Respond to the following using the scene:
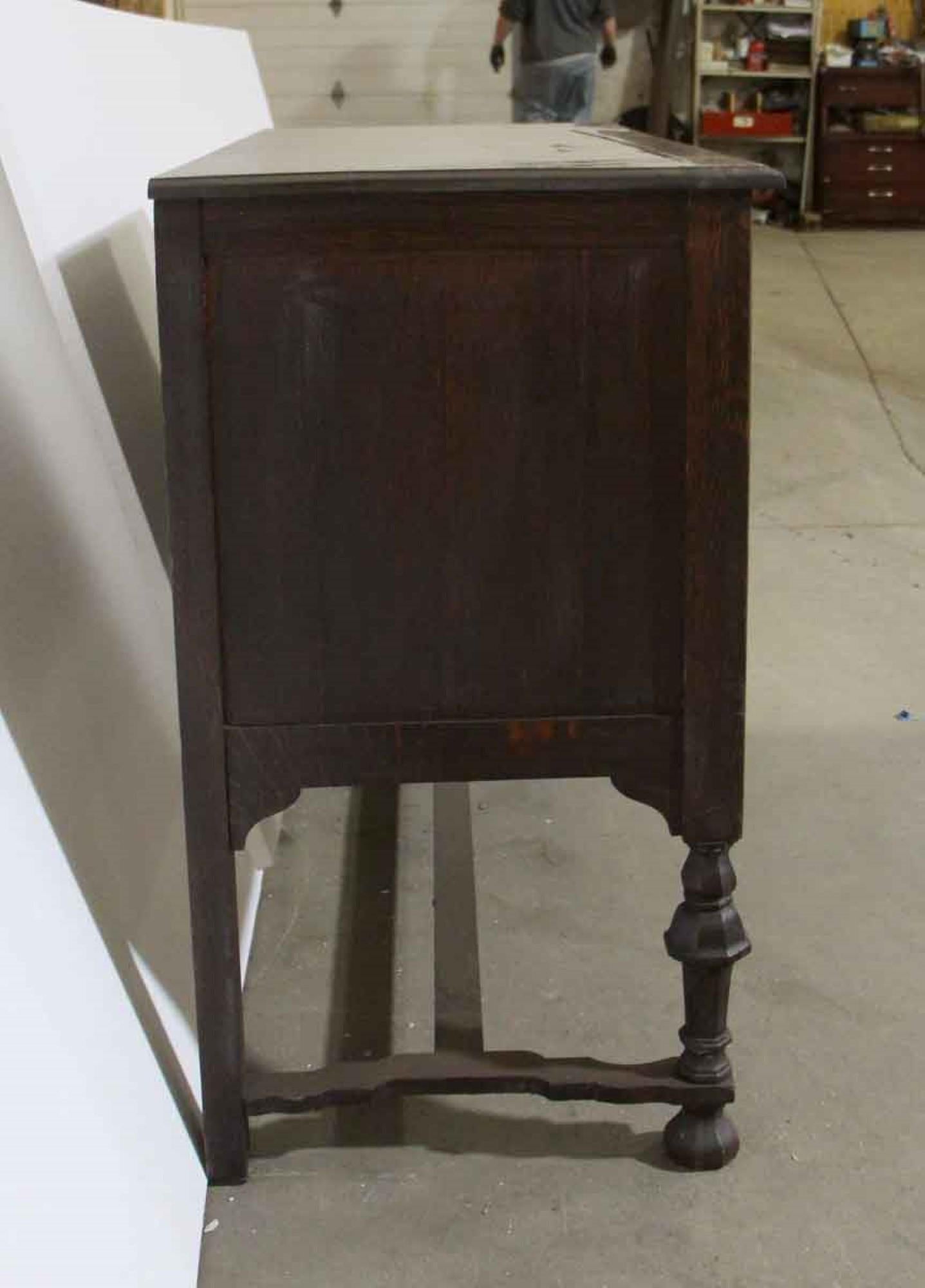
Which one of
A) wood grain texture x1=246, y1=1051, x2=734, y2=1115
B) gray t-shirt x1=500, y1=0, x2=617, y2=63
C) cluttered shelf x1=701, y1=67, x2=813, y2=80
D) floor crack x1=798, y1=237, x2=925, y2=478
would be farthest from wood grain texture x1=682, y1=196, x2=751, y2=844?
cluttered shelf x1=701, y1=67, x2=813, y2=80

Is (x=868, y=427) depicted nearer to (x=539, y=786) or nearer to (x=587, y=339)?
(x=539, y=786)

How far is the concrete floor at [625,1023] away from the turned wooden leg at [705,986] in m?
0.03

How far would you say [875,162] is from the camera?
8.75m

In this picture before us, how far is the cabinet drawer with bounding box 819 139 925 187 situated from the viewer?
873 centimetres

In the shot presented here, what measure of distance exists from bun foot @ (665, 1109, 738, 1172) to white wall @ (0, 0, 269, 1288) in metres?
0.48

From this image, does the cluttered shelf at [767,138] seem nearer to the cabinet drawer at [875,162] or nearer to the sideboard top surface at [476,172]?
the cabinet drawer at [875,162]

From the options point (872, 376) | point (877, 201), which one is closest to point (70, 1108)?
point (872, 376)

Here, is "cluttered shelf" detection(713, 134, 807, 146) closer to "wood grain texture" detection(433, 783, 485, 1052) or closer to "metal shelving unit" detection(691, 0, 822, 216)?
"metal shelving unit" detection(691, 0, 822, 216)

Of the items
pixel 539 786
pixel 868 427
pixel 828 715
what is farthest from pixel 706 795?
pixel 868 427

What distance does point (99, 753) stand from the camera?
1.48 metres

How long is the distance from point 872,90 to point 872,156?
40 centimetres

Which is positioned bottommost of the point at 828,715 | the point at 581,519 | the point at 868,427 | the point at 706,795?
the point at 868,427

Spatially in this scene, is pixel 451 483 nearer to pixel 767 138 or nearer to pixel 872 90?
pixel 767 138

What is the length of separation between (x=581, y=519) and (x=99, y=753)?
51cm
